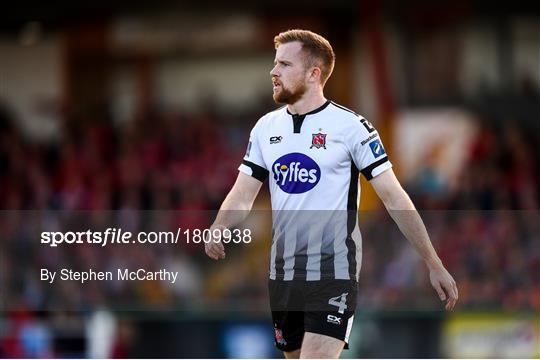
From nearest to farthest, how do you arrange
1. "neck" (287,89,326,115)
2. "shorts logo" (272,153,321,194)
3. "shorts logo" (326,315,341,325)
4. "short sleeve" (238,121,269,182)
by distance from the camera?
"shorts logo" (326,315,341,325), "shorts logo" (272,153,321,194), "neck" (287,89,326,115), "short sleeve" (238,121,269,182)

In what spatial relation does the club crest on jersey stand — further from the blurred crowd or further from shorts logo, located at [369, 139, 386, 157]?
the blurred crowd

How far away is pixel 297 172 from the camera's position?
5.69m

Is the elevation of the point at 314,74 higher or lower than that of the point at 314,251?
higher

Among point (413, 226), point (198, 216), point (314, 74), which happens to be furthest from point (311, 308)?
point (198, 216)

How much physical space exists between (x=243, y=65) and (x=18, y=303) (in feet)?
31.2

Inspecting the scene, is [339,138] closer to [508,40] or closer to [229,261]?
[229,261]

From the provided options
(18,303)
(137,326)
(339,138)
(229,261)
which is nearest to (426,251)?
(339,138)

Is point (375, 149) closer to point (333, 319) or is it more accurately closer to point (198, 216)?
point (333, 319)

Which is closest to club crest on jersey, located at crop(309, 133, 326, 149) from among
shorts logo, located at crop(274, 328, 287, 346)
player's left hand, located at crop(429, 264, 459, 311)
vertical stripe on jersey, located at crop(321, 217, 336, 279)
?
vertical stripe on jersey, located at crop(321, 217, 336, 279)

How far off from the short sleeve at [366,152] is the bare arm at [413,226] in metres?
0.04

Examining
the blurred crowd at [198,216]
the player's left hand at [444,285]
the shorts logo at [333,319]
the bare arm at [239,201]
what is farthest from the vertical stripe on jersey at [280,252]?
the blurred crowd at [198,216]

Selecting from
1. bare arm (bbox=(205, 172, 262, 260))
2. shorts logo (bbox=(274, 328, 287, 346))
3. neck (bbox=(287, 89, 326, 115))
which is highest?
neck (bbox=(287, 89, 326, 115))

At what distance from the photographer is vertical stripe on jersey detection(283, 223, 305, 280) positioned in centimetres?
575

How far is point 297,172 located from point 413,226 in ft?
2.03
